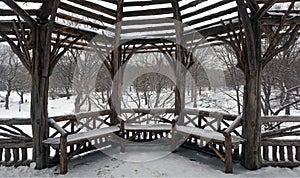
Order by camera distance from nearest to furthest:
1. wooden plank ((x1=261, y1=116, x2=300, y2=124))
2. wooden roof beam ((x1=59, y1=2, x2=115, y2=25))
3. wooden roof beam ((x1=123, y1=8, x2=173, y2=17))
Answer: wooden plank ((x1=261, y1=116, x2=300, y2=124)), wooden roof beam ((x1=59, y1=2, x2=115, y2=25)), wooden roof beam ((x1=123, y1=8, x2=173, y2=17))

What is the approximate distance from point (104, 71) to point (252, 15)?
7340 millimetres

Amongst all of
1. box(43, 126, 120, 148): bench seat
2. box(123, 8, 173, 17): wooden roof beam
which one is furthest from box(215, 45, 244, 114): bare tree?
box(43, 126, 120, 148): bench seat

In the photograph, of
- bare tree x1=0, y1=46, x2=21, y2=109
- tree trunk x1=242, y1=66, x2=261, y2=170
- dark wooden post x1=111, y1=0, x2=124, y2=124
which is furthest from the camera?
bare tree x1=0, y1=46, x2=21, y2=109

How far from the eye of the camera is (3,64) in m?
16.6

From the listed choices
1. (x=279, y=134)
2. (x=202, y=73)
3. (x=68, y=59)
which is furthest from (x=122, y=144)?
(x=68, y=59)

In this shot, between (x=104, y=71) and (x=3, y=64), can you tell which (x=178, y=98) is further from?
(x=3, y=64)

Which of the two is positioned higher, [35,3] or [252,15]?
[35,3]

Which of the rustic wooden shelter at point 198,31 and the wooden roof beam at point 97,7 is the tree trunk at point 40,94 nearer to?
the rustic wooden shelter at point 198,31

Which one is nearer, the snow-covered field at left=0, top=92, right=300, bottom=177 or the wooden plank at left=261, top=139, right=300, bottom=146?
the snow-covered field at left=0, top=92, right=300, bottom=177

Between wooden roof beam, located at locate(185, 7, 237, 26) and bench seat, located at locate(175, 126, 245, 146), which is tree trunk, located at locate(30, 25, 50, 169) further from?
wooden roof beam, located at locate(185, 7, 237, 26)

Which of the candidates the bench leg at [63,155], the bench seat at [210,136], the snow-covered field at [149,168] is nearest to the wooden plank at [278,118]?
the bench seat at [210,136]

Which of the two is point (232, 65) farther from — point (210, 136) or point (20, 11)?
point (20, 11)

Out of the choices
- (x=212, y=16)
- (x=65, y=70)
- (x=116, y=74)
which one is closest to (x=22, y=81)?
(x=65, y=70)

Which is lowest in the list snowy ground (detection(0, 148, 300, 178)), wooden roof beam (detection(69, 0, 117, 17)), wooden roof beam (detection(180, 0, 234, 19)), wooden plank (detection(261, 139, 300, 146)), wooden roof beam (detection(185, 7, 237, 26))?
snowy ground (detection(0, 148, 300, 178))
